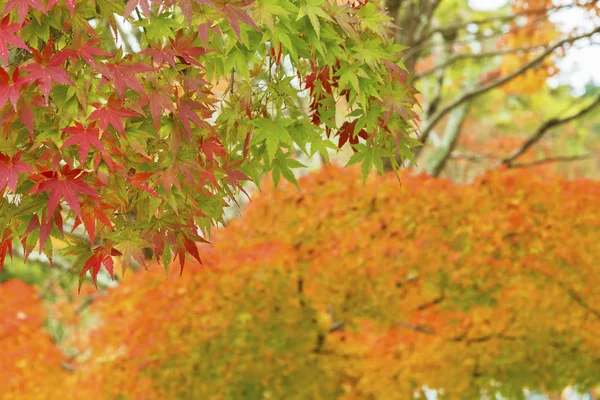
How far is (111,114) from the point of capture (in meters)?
2.62

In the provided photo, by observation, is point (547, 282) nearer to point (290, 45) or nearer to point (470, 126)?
point (290, 45)

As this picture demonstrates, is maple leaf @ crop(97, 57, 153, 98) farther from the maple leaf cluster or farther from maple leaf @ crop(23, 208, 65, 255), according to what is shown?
maple leaf @ crop(23, 208, 65, 255)

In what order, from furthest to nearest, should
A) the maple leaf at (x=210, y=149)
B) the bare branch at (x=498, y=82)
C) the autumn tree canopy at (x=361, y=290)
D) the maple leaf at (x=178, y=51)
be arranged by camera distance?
the bare branch at (x=498, y=82)
the autumn tree canopy at (x=361, y=290)
the maple leaf at (x=210, y=149)
the maple leaf at (x=178, y=51)

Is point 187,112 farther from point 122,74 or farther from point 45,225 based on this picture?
point 45,225

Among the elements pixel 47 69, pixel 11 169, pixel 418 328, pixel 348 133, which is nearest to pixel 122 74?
pixel 47 69

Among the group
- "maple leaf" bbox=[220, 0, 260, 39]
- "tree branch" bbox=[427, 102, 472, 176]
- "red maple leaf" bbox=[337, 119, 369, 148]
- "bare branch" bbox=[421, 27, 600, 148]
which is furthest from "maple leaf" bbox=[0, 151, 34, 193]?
"tree branch" bbox=[427, 102, 472, 176]

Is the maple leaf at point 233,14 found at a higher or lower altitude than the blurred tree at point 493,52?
lower

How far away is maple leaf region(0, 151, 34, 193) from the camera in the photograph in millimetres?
2488

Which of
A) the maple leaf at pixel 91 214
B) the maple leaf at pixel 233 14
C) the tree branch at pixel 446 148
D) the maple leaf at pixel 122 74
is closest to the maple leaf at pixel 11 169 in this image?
the maple leaf at pixel 91 214

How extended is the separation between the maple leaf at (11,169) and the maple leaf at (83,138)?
16 centimetres

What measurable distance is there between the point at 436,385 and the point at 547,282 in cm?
190

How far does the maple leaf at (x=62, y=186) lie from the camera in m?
2.52

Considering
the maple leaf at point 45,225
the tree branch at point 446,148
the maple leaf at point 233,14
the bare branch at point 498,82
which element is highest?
the bare branch at point 498,82

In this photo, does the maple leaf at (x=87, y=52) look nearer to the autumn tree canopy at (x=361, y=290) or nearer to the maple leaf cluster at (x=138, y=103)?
the maple leaf cluster at (x=138, y=103)
